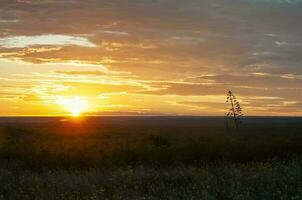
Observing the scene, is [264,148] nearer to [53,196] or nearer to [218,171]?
[218,171]

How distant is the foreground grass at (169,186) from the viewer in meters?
12.7

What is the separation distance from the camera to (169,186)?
14688mm

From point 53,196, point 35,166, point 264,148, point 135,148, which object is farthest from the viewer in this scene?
point 264,148

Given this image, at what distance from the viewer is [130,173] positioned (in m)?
16.4

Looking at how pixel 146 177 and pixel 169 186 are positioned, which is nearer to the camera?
pixel 169 186

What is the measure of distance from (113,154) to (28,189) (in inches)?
483

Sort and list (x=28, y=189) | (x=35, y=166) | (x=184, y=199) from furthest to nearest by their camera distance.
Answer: (x=35, y=166), (x=28, y=189), (x=184, y=199)

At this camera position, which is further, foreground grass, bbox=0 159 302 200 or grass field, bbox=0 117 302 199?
grass field, bbox=0 117 302 199

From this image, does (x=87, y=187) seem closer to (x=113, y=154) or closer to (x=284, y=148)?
(x=113, y=154)

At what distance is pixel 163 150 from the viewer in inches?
1048

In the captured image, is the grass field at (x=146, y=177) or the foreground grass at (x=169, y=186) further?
the grass field at (x=146, y=177)

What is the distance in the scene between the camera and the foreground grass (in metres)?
12.7

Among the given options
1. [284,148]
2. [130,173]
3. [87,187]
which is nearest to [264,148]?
[284,148]

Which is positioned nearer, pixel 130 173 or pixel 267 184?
pixel 267 184
